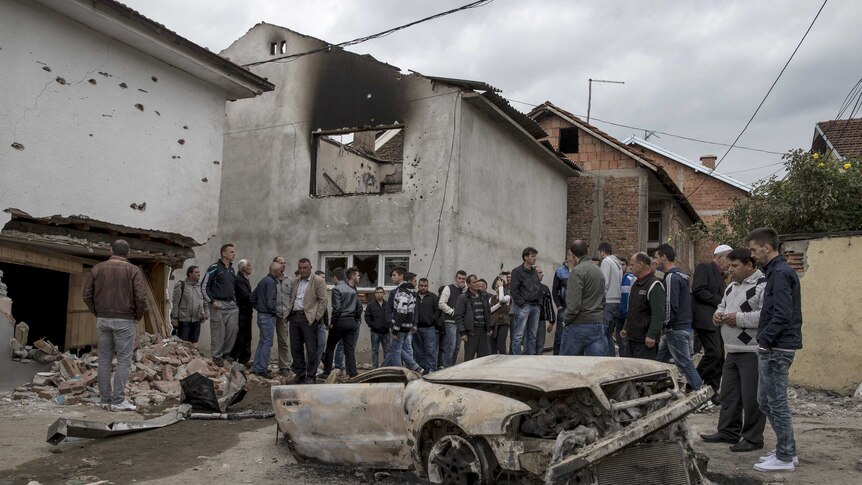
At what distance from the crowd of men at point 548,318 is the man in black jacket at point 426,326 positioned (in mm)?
19

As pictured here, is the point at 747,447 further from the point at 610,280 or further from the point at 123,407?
the point at 123,407

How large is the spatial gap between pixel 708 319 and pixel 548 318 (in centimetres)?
467

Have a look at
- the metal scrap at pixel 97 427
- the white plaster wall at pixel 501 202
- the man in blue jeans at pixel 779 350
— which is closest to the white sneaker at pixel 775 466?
the man in blue jeans at pixel 779 350

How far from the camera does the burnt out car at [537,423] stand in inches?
161

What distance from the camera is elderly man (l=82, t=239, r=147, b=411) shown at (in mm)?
8039

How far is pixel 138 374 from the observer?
9.79 meters

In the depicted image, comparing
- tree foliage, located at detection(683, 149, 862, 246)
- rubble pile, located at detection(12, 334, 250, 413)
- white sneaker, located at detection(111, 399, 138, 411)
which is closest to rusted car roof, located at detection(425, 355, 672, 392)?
white sneaker, located at detection(111, 399, 138, 411)

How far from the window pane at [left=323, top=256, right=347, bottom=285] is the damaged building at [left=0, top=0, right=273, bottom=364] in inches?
137

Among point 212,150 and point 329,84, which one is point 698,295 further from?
point 329,84

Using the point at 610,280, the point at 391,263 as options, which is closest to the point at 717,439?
the point at 610,280

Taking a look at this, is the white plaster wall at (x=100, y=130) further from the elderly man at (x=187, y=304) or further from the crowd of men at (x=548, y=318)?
the crowd of men at (x=548, y=318)

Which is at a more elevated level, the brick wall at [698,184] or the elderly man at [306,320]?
the brick wall at [698,184]

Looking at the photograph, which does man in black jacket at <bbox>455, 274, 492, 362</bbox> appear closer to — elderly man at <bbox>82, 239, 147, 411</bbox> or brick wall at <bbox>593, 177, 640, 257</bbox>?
elderly man at <bbox>82, 239, 147, 411</bbox>

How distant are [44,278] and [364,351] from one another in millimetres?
6111
